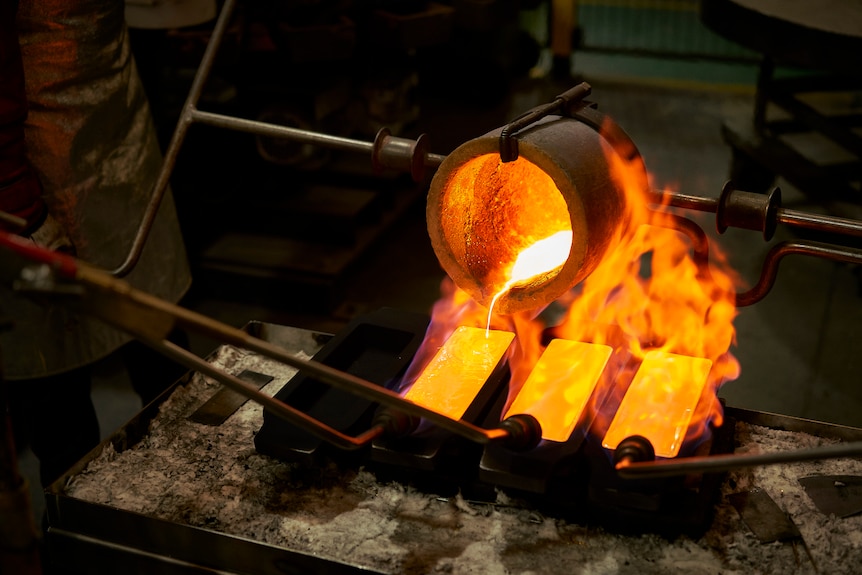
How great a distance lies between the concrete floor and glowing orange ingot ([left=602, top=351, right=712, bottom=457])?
1.45 m

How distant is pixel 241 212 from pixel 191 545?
270 cm

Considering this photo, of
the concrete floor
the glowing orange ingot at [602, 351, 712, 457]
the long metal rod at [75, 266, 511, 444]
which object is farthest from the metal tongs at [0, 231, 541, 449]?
the concrete floor

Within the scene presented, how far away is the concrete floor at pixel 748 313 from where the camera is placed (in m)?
3.07

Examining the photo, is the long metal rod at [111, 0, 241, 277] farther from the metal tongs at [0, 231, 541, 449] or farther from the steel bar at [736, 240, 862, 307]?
the steel bar at [736, 240, 862, 307]

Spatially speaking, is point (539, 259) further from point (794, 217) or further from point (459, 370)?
point (794, 217)

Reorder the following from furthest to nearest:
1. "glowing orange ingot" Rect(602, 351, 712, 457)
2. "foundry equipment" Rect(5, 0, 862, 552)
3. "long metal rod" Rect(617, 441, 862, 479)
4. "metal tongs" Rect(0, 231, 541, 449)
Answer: "glowing orange ingot" Rect(602, 351, 712, 457), "foundry equipment" Rect(5, 0, 862, 552), "long metal rod" Rect(617, 441, 862, 479), "metal tongs" Rect(0, 231, 541, 449)

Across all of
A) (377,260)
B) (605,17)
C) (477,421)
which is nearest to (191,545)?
(477,421)

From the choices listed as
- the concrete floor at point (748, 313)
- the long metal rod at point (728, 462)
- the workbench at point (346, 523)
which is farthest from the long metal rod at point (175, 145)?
the concrete floor at point (748, 313)

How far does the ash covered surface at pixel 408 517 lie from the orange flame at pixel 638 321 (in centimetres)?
15

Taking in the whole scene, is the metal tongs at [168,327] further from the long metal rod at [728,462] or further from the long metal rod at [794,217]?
the long metal rod at [794,217]

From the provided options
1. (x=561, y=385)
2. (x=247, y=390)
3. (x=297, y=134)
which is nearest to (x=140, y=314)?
(x=247, y=390)

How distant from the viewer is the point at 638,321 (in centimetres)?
176

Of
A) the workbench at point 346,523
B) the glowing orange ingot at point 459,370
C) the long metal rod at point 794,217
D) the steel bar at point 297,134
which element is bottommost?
the workbench at point 346,523

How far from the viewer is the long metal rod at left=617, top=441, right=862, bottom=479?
1.04m
